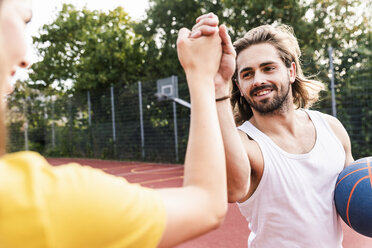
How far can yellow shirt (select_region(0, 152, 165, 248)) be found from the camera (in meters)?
0.64

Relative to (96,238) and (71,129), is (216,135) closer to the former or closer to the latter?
(96,238)

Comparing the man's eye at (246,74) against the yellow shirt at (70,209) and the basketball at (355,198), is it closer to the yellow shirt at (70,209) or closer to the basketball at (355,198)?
the basketball at (355,198)

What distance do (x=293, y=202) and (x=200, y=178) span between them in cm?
106

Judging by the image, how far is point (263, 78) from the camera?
1.96m

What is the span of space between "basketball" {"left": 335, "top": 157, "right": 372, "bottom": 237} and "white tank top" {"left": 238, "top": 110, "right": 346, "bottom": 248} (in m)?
0.05

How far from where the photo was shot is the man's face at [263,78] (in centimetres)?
197

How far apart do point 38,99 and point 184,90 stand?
1024cm

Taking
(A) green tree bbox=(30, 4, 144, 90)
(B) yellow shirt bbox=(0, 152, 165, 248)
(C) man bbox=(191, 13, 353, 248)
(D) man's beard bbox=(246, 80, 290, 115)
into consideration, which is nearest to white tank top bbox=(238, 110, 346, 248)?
(C) man bbox=(191, 13, 353, 248)

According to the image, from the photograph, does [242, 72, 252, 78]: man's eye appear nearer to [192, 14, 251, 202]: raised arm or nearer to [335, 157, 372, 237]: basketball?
[192, 14, 251, 202]: raised arm

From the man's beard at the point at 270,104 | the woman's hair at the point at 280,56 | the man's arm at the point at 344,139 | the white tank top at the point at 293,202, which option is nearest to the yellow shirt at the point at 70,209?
the white tank top at the point at 293,202

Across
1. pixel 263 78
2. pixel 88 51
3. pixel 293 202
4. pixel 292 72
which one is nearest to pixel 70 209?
pixel 293 202

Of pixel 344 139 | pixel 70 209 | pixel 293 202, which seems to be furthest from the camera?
pixel 344 139

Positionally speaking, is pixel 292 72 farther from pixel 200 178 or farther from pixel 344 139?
pixel 200 178

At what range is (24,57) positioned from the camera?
0.81 meters
